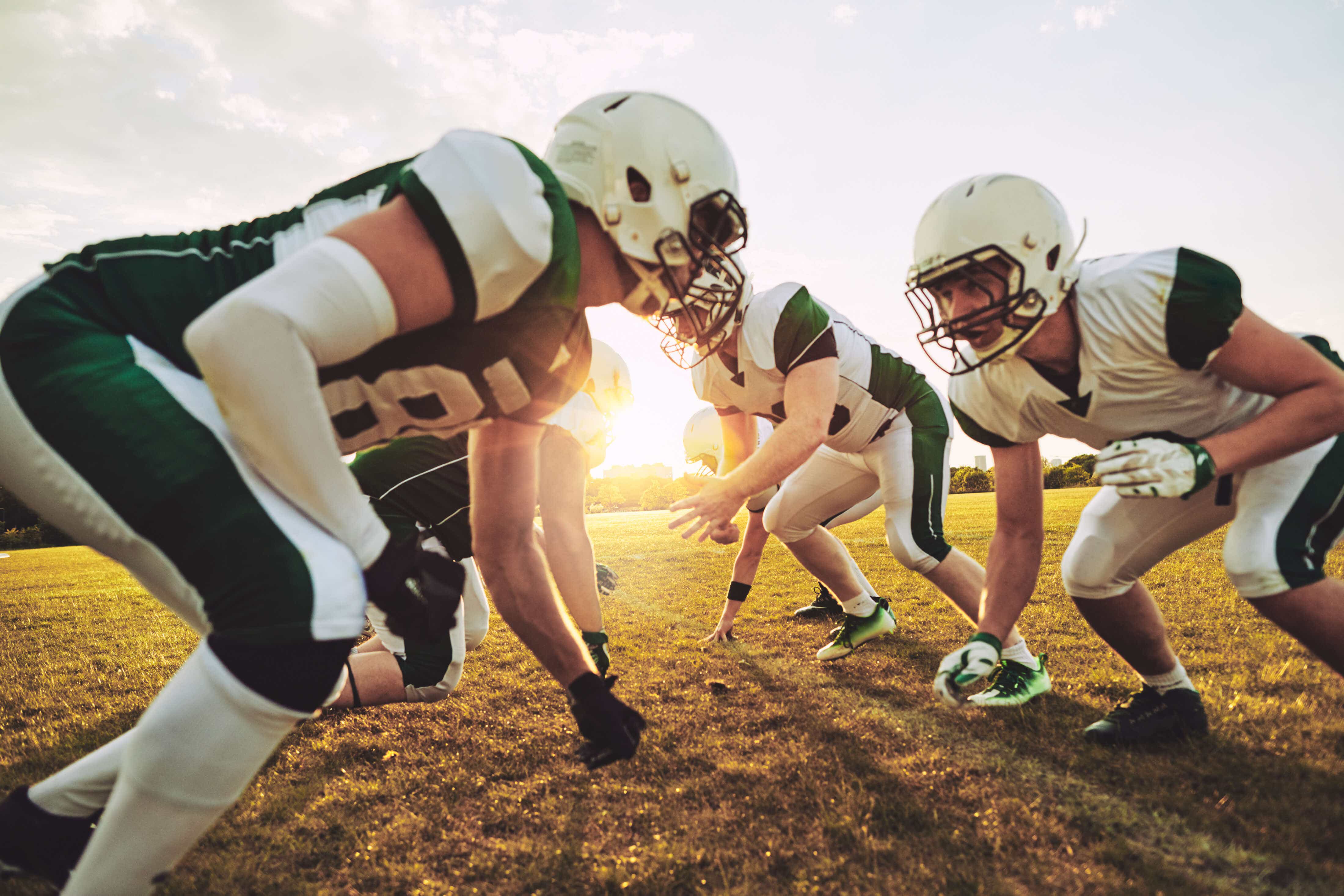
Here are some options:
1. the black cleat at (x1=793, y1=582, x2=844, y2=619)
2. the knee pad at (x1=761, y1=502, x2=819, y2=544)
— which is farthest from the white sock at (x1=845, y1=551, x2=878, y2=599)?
the black cleat at (x1=793, y1=582, x2=844, y2=619)

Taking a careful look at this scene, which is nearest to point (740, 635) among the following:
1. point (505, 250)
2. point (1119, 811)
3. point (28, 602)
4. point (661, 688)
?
point (661, 688)

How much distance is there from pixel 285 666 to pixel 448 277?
0.75 meters

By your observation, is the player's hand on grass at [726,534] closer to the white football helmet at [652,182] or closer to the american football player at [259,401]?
the white football helmet at [652,182]

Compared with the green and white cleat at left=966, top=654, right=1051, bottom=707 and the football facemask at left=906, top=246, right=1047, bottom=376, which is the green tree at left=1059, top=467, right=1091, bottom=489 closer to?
the green and white cleat at left=966, top=654, right=1051, bottom=707

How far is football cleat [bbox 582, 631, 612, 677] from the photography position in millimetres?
3760

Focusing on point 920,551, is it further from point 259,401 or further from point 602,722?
point 259,401

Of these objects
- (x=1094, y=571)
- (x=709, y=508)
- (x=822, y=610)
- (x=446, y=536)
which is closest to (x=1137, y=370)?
(x=1094, y=571)

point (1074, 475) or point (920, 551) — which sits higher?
point (920, 551)

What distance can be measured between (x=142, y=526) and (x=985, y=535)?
12.6 m

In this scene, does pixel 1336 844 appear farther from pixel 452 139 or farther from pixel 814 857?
pixel 452 139

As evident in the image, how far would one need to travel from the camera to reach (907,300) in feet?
8.68

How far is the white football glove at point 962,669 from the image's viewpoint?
226 cm

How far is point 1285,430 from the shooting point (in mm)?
2016

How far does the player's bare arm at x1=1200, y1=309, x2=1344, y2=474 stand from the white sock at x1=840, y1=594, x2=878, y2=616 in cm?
250
